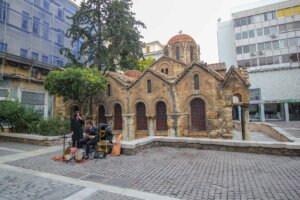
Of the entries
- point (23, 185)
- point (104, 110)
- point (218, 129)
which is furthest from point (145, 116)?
point (23, 185)

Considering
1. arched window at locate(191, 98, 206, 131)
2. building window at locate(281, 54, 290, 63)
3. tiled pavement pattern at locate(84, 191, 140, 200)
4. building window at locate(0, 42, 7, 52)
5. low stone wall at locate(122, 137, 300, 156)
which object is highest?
building window at locate(281, 54, 290, 63)

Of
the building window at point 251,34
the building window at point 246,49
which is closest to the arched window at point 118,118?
the building window at point 246,49

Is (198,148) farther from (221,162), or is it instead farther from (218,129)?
(218,129)

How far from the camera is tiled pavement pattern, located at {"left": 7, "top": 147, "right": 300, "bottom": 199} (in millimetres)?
4727

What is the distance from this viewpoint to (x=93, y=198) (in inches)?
178

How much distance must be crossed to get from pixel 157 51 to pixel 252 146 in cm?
4547

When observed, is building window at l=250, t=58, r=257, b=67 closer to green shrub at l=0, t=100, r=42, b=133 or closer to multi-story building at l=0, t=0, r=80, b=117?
multi-story building at l=0, t=0, r=80, b=117

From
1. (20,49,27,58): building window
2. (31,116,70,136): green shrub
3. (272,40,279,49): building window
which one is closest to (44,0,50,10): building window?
(20,49,27,58): building window

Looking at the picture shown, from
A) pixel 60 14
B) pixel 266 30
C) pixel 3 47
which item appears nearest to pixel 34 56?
pixel 3 47

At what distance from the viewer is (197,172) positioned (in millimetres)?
6176

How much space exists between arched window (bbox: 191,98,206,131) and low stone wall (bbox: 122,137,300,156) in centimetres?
566

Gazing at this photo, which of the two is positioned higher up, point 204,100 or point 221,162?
point 204,100

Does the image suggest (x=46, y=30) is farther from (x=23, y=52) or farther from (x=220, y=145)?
(x=220, y=145)

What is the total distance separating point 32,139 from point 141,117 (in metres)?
9.10
